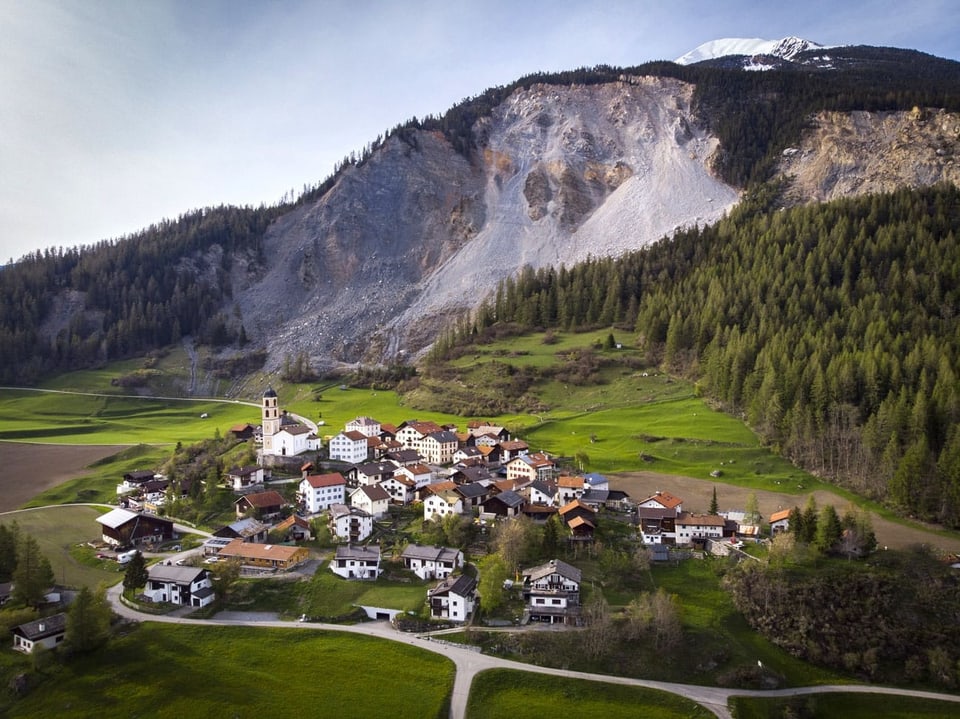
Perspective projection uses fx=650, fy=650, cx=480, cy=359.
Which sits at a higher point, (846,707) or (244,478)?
(244,478)

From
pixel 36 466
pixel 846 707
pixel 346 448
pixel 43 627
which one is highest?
pixel 346 448

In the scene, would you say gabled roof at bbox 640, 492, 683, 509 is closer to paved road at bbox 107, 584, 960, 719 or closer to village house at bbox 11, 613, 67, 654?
paved road at bbox 107, 584, 960, 719

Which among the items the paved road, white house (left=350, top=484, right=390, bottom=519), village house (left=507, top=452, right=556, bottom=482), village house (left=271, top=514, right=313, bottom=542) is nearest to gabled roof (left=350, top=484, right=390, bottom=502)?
white house (left=350, top=484, right=390, bottom=519)

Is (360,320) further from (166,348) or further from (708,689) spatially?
(708,689)

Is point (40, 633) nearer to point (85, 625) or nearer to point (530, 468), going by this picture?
point (85, 625)

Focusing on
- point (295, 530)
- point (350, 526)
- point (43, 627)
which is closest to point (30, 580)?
point (43, 627)

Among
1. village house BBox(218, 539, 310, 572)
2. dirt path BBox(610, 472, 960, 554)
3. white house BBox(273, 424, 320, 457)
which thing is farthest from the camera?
white house BBox(273, 424, 320, 457)

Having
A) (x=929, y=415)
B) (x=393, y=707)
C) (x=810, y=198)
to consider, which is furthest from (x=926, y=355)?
(x=810, y=198)
